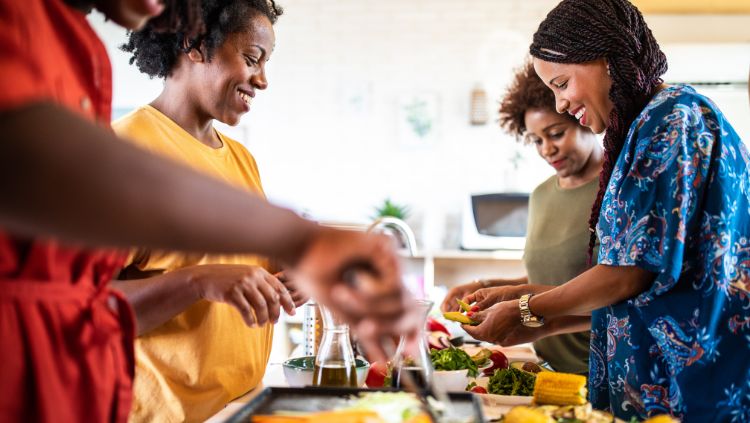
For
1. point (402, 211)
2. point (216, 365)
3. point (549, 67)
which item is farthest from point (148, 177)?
point (402, 211)

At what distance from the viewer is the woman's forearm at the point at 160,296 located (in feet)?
4.09

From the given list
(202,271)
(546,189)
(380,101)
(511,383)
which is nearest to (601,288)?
(511,383)

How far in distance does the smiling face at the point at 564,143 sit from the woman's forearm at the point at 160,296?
4.79 ft

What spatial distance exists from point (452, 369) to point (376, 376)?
17 cm

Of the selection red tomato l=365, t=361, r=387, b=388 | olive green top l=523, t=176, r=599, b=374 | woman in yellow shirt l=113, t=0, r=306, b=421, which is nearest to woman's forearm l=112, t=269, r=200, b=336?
woman in yellow shirt l=113, t=0, r=306, b=421

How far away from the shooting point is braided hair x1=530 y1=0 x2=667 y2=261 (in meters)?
1.44

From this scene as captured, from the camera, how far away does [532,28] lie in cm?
480

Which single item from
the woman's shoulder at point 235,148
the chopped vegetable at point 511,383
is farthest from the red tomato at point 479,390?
the woman's shoulder at point 235,148

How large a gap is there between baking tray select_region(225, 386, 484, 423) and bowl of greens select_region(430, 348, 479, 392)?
401mm

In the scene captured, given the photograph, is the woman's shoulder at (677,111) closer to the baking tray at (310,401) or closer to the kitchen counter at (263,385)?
the baking tray at (310,401)

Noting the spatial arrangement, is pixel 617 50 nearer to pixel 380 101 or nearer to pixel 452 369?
pixel 452 369

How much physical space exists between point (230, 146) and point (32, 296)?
3.54ft

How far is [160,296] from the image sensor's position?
1.26m

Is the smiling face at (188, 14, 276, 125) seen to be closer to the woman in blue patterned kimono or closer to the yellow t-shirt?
the yellow t-shirt
